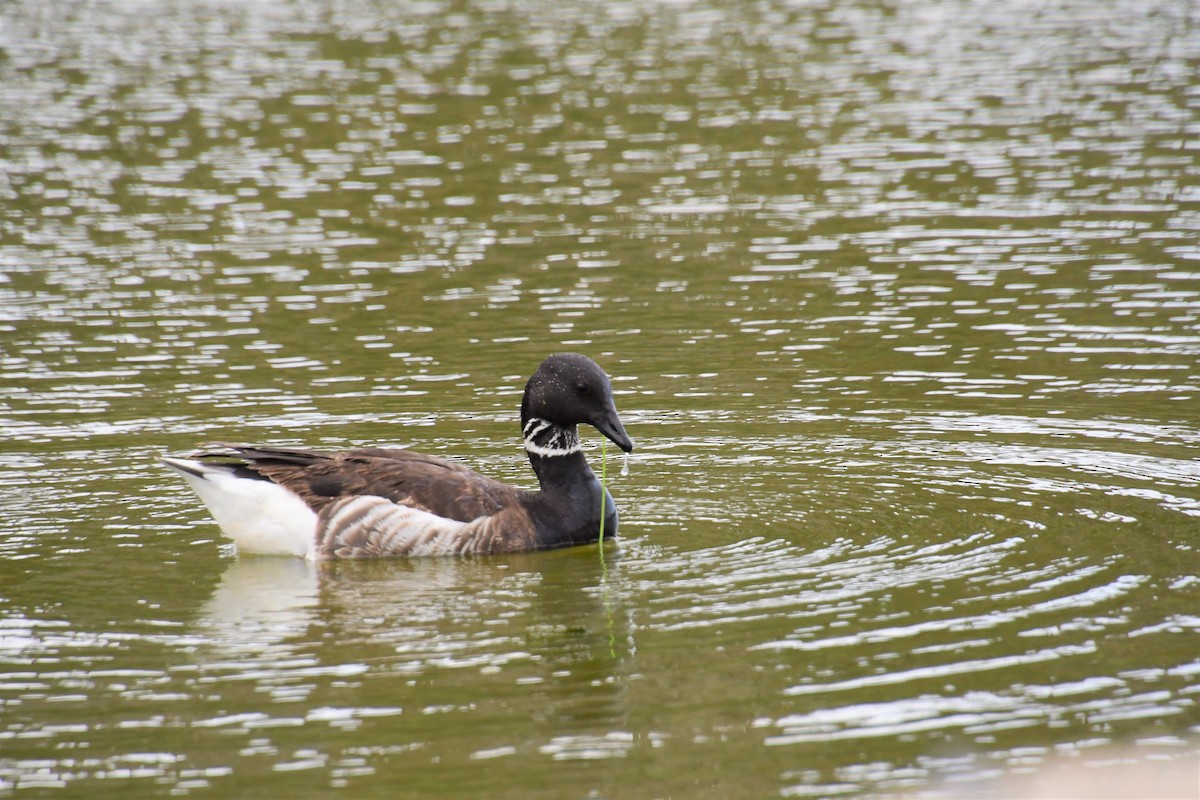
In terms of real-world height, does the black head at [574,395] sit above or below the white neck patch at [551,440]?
above

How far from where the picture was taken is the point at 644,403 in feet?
55.9

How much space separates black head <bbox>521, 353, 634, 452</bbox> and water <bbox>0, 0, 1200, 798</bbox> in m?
0.96

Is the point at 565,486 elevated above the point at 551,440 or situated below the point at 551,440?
below

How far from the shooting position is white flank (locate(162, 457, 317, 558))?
43.8ft

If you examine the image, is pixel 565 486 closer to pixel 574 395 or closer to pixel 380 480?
pixel 574 395

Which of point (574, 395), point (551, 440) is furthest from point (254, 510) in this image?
point (574, 395)

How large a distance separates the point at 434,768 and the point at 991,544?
5.25 metres

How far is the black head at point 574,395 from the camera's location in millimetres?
13555

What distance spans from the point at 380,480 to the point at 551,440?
1.46 m

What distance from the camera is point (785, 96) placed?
108 feet

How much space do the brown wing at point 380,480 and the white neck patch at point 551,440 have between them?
455 mm

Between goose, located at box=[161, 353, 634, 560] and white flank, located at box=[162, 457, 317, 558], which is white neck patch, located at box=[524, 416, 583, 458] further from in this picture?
white flank, located at box=[162, 457, 317, 558]

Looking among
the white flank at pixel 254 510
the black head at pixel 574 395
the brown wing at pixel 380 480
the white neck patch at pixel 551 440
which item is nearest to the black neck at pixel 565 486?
the white neck patch at pixel 551 440

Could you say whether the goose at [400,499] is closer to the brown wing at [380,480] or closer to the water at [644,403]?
the brown wing at [380,480]
